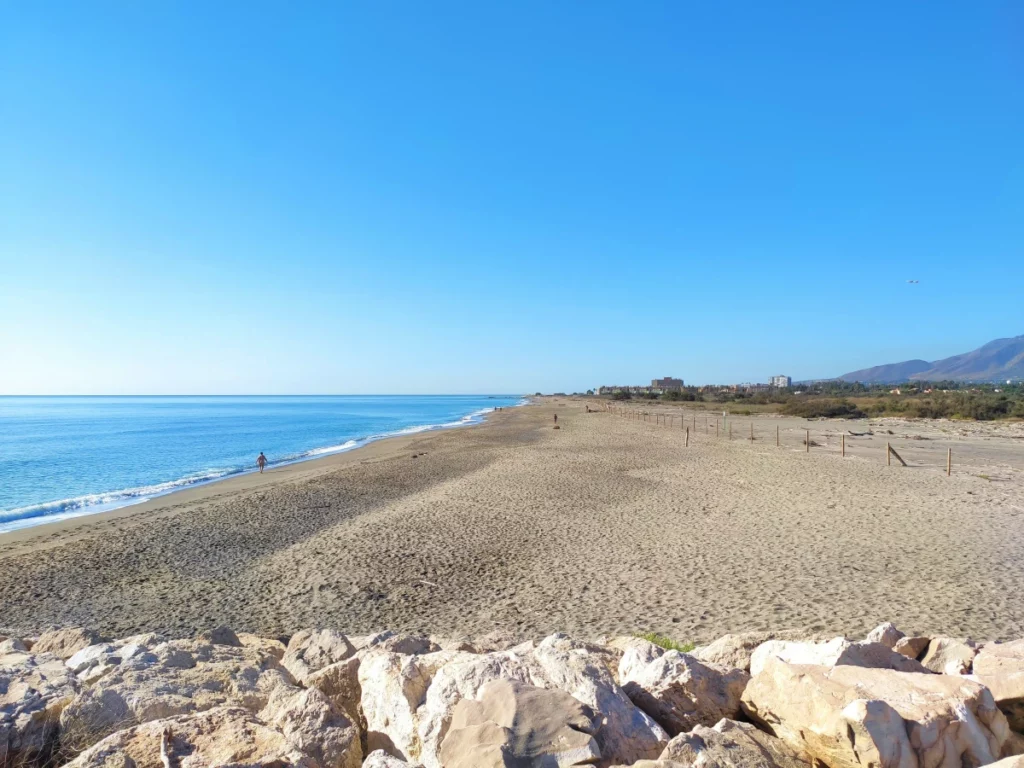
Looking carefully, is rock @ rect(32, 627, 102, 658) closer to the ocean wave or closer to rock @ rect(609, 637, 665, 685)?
rock @ rect(609, 637, 665, 685)

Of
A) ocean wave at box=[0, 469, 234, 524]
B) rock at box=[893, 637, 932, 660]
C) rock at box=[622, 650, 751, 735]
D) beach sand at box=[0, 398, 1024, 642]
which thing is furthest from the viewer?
ocean wave at box=[0, 469, 234, 524]

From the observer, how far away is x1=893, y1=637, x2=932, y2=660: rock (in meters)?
4.28

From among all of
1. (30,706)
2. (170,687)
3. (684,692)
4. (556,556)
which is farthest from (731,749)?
(556,556)

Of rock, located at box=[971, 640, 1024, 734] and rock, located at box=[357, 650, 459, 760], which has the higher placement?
rock, located at box=[971, 640, 1024, 734]

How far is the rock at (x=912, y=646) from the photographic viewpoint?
169 inches

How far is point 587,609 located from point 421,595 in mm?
2917

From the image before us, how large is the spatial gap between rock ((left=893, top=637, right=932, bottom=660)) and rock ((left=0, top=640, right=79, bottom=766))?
5790 mm

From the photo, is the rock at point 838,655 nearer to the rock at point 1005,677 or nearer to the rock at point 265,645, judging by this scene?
the rock at point 1005,677

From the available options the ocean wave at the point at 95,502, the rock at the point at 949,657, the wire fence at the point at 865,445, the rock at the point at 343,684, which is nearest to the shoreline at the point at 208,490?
the ocean wave at the point at 95,502

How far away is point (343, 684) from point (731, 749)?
2618 mm

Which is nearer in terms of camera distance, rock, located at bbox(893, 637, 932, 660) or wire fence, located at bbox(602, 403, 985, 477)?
rock, located at bbox(893, 637, 932, 660)

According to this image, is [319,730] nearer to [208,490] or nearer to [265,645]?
[265,645]

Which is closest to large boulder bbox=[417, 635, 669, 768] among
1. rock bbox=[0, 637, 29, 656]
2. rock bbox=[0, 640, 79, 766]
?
rock bbox=[0, 640, 79, 766]

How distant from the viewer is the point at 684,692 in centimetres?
349
